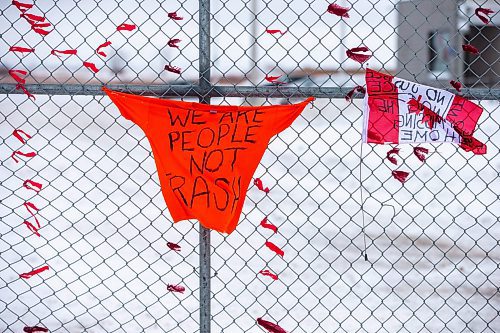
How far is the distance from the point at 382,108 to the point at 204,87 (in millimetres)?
828

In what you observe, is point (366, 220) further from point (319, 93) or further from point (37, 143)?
point (37, 143)

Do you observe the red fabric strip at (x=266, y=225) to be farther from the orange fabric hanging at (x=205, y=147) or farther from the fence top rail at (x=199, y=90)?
the fence top rail at (x=199, y=90)

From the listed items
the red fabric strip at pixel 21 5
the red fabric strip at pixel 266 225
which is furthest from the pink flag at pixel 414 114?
the red fabric strip at pixel 21 5

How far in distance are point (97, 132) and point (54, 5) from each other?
365 inches

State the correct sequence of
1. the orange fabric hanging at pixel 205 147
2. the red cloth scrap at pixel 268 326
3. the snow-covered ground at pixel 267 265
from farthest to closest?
the snow-covered ground at pixel 267 265, the red cloth scrap at pixel 268 326, the orange fabric hanging at pixel 205 147

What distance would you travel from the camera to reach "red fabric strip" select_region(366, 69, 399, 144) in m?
2.96

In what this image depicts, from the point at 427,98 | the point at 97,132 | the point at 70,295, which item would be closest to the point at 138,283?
the point at 70,295

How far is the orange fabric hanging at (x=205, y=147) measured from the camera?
2805mm

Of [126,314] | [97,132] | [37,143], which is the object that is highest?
[97,132]

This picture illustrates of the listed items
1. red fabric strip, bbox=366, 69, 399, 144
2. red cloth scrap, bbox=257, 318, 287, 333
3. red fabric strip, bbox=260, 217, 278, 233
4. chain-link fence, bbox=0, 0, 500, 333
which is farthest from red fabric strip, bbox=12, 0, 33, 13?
red cloth scrap, bbox=257, 318, 287, 333

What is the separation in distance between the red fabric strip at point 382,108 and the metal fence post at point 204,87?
0.74 meters

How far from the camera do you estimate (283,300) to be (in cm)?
450

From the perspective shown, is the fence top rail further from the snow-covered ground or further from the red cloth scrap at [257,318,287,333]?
the red cloth scrap at [257,318,287,333]

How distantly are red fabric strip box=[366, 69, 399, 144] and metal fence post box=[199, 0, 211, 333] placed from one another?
742 mm
